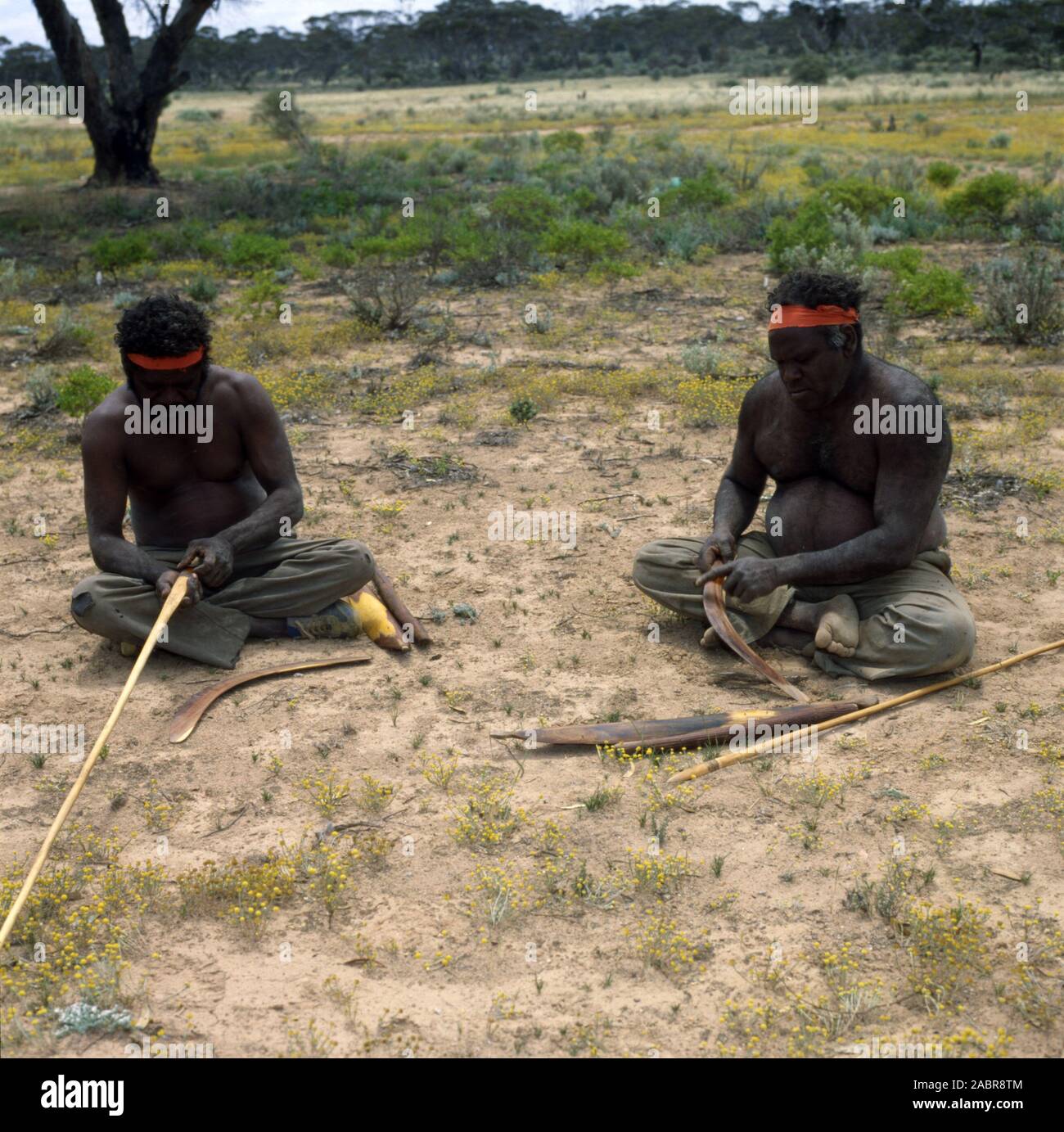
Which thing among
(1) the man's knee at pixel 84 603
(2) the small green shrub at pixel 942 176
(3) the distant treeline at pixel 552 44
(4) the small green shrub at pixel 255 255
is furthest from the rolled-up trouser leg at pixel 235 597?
(3) the distant treeline at pixel 552 44

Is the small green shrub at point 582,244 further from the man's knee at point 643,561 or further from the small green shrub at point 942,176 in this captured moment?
the man's knee at point 643,561

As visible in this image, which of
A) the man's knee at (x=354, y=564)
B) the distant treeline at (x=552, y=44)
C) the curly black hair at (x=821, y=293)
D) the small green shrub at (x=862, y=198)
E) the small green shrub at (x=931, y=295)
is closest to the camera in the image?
the curly black hair at (x=821, y=293)

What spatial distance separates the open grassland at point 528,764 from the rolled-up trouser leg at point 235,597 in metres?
0.16

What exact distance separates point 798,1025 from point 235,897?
151 centimetres

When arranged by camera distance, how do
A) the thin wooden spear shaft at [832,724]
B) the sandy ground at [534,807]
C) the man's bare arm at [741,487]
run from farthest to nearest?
the man's bare arm at [741,487] → the thin wooden spear shaft at [832,724] → the sandy ground at [534,807]

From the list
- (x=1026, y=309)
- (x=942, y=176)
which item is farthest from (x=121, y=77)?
(x=1026, y=309)

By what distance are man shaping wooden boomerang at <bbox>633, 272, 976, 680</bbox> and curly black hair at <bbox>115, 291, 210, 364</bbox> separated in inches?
75.0

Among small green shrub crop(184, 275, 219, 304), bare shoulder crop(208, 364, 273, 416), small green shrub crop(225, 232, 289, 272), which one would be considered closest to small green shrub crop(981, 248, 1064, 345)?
bare shoulder crop(208, 364, 273, 416)

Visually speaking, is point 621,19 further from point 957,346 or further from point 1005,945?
point 1005,945

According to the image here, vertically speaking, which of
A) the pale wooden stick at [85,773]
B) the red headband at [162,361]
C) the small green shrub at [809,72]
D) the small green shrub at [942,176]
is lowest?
the pale wooden stick at [85,773]

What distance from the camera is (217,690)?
452 cm

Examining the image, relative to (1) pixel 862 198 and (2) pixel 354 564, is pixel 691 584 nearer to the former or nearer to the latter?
(2) pixel 354 564

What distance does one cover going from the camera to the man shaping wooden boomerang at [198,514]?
179 inches

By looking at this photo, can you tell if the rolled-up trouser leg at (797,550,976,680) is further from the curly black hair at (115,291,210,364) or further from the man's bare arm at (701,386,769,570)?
the curly black hair at (115,291,210,364)
